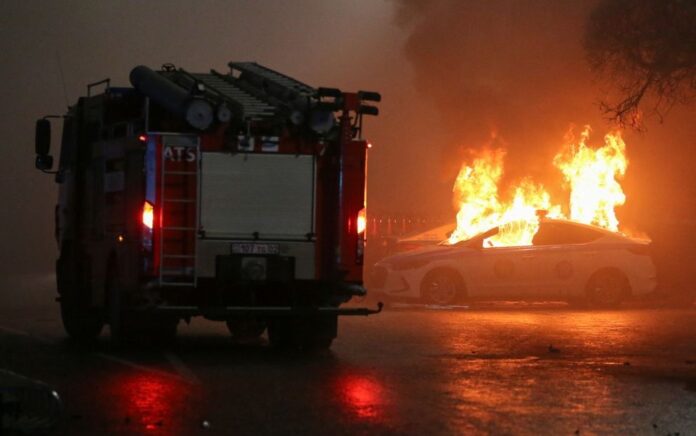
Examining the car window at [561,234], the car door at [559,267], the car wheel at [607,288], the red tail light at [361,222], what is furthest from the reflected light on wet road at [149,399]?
the car wheel at [607,288]

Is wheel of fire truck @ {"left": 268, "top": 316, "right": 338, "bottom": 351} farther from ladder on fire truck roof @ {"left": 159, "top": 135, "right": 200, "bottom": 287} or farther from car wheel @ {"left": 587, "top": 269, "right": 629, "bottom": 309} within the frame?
car wheel @ {"left": 587, "top": 269, "right": 629, "bottom": 309}

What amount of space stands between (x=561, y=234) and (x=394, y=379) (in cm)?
1028

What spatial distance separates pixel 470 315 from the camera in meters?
19.0

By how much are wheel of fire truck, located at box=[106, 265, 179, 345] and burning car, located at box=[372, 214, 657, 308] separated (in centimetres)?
746

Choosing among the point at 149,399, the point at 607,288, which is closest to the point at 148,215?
the point at 149,399

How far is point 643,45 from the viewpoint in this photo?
22141 mm

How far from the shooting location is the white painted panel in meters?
13.4

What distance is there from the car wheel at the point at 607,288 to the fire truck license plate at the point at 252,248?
8964 millimetres

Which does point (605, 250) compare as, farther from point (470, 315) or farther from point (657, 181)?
point (657, 181)

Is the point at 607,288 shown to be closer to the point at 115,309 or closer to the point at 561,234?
the point at 561,234

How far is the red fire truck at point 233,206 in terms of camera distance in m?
13.2

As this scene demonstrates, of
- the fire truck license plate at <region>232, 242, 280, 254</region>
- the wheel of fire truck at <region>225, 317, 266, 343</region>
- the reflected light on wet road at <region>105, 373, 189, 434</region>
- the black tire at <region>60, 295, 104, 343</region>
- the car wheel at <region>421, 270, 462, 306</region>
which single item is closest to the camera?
the reflected light on wet road at <region>105, 373, 189, 434</region>

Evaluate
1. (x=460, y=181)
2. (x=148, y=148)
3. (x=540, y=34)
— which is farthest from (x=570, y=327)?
(x=540, y=34)

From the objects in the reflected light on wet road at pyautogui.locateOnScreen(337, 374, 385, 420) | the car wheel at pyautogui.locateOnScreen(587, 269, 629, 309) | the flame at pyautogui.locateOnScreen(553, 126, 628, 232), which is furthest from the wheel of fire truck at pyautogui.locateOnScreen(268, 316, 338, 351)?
the flame at pyautogui.locateOnScreen(553, 126, 628, 232)
